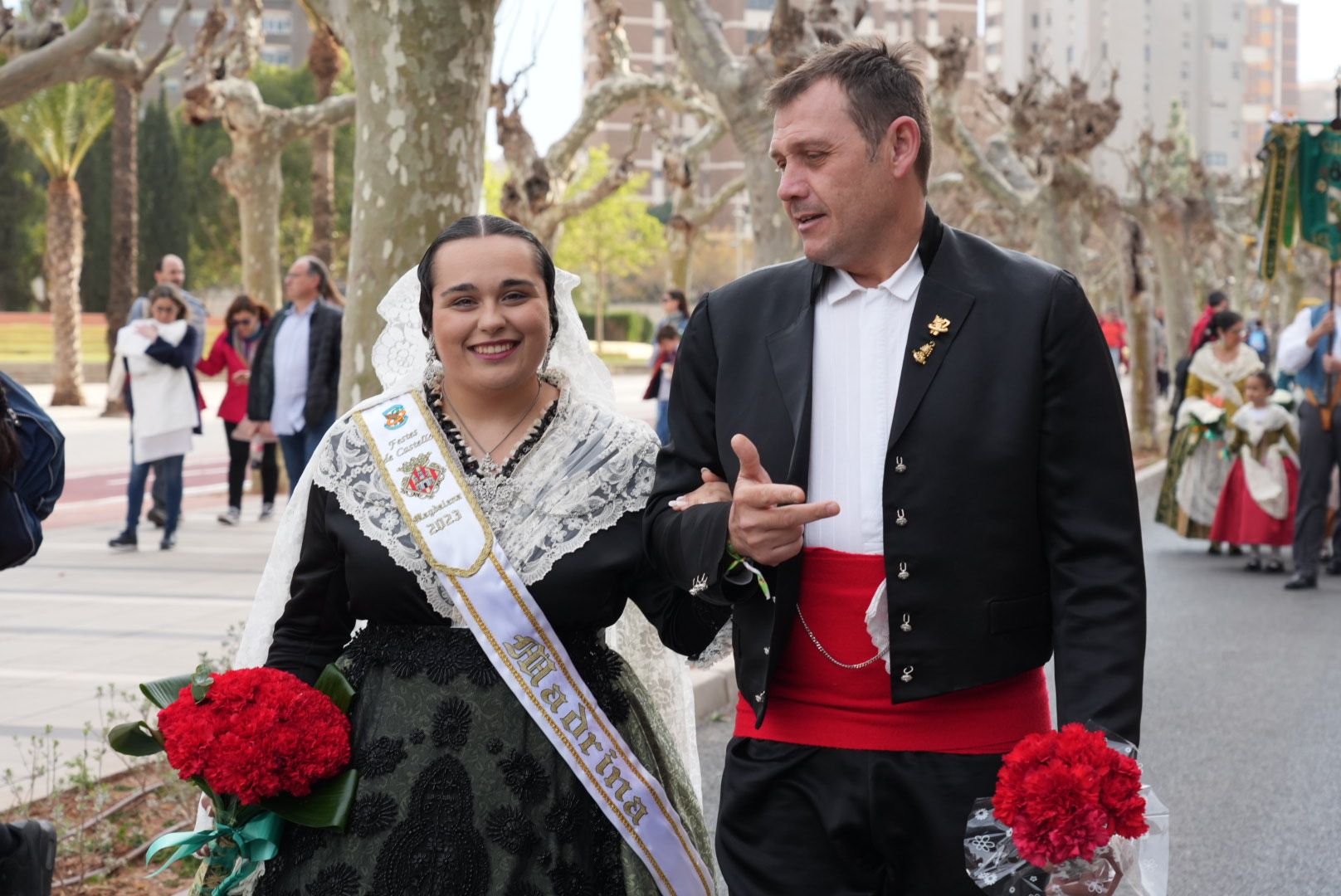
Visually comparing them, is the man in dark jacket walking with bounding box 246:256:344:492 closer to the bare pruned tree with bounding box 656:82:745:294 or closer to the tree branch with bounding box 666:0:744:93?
the tree branch with bounding box 666:0:744:93

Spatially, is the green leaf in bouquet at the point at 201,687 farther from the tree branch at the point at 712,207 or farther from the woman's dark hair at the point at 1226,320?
the tree branch at the point at 712,207

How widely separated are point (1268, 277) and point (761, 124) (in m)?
4.25

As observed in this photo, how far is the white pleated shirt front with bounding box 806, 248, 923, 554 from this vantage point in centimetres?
273

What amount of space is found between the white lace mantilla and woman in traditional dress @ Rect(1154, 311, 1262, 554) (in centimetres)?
1074

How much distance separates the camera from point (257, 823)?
309cm

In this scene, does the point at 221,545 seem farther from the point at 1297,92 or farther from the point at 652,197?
the point at 1297,92

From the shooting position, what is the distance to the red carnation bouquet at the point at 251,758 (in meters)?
3.01

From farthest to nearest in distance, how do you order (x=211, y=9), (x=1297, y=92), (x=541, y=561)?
(x=1297, y=92), (x=211, y=9), (x=541, y=561)

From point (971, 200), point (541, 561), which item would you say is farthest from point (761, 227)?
point (971, 200)

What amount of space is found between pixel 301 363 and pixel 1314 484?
680 centimetres

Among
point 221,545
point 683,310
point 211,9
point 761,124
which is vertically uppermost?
point 211,9

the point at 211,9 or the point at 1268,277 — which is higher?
the point at 211,9

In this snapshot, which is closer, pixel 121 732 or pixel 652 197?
pixel 121 732

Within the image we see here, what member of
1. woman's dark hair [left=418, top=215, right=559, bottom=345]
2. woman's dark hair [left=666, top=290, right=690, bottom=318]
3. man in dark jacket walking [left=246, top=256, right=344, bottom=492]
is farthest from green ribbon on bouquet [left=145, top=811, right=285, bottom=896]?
woman's dark hair [left=666, top=290, right=690, bottom=318]
